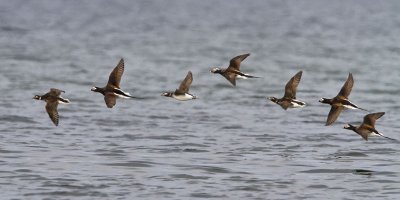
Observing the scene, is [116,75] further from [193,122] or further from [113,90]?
[193,122]

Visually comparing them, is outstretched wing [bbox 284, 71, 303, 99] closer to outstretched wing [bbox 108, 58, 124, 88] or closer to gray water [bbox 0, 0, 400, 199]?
gray water [bbox 0, 0, 400, 199]

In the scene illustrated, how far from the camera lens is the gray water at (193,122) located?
32625mm

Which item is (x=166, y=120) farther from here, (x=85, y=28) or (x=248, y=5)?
(x=248, y=5)

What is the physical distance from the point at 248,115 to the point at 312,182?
13.8 m

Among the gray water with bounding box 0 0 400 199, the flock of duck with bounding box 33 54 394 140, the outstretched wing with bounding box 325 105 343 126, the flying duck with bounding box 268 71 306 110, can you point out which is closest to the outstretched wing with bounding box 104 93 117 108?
the flock of duck with bounding box 33 54 394 140

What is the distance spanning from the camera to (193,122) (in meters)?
44.7

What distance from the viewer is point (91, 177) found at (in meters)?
33.0

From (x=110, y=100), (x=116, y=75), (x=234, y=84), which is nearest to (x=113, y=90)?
(x=116, y=75)

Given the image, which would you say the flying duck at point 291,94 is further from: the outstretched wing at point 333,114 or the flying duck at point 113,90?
the flying duck at point 113,90

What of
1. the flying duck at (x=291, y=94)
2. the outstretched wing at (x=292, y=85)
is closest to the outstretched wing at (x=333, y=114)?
the flying duck at (x=291, y=94)

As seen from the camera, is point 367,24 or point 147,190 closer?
point 147,190

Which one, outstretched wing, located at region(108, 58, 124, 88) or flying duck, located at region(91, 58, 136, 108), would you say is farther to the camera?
outstretched wing, located at region(108, 58, 124, 88)

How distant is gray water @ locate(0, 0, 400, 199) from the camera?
32625 mm

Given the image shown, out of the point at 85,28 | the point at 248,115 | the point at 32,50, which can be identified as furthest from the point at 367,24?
the point at 248,115
